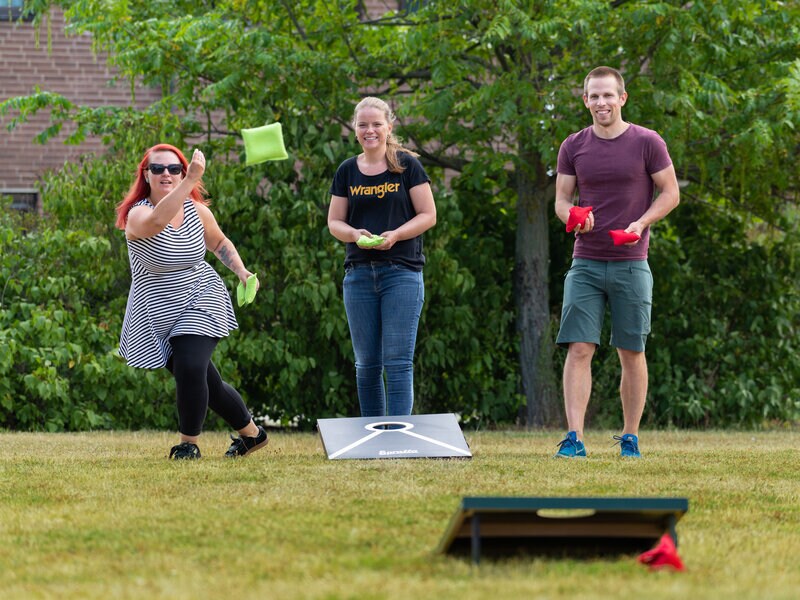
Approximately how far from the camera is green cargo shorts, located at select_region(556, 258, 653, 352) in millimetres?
6371

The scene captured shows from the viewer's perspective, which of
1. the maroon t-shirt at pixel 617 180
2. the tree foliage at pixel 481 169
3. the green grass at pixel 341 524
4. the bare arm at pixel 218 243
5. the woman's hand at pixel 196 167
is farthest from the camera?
the tree foliage at pixel 481 169

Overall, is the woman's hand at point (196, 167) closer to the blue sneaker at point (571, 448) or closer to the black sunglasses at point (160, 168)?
the black sunglasses at point (160, 168)

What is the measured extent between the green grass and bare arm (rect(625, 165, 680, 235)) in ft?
3.92

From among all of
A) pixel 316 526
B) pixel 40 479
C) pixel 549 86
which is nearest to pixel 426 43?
pixel 549 86

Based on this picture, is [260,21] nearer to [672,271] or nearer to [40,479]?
[672,271]

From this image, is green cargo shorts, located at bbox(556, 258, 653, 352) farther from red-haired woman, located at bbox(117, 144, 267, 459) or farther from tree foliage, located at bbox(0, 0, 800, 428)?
tree foliage, located at bbox(0, 0, 800, 428)

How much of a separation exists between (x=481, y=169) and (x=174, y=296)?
439 cm

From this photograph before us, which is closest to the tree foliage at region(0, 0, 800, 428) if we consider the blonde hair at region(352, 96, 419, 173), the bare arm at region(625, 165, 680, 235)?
the blonde hair at region(352, 96, 419, 173)

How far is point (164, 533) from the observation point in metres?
4.03

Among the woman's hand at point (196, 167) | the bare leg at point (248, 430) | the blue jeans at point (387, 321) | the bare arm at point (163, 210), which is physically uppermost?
the woman's hand at point (196, 167)

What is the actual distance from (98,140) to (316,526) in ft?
38.3

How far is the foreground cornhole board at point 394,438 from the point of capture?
5.94 metres

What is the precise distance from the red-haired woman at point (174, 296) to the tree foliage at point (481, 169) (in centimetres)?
340

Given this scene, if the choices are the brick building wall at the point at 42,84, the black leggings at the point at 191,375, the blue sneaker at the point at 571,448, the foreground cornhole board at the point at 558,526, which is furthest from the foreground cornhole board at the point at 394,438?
the brick building wall at the point at 42,84
